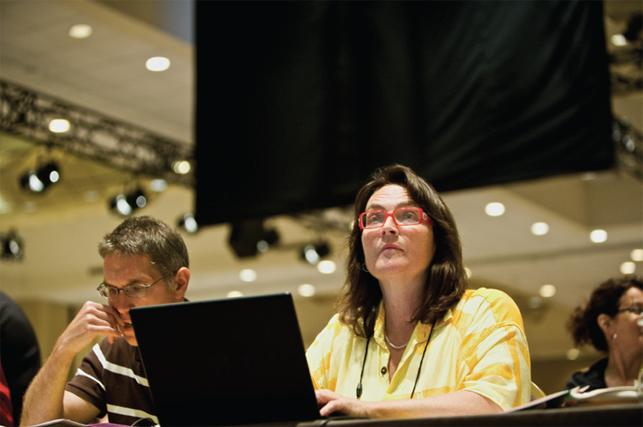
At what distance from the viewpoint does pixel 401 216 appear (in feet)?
8.88

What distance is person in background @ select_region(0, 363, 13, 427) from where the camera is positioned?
306 centimetres

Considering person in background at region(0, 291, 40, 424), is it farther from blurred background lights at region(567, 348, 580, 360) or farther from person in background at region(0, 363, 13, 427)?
blurred background lights at region(567, 348, 580, 360)

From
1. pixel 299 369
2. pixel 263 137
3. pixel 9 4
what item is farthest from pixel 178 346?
pixel 9 4

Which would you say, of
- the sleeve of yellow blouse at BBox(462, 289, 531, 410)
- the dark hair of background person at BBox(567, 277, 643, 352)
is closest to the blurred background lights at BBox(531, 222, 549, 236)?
the dark hair of background person at BBox(567, 277, 643, 352)

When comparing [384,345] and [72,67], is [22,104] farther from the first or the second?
[384,345]

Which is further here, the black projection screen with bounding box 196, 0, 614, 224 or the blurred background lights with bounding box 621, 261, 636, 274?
the blurred background lights with bounding box 621, 261, 636, 274

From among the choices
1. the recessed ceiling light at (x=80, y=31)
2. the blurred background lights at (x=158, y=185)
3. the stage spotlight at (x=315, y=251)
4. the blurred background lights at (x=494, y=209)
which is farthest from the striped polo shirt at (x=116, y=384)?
the stage spotlight at (x=315, y=251)

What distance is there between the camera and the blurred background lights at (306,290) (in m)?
17.2

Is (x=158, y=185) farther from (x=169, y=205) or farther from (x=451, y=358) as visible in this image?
(x=451, y=358)

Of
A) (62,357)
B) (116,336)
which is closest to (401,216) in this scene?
(116,336)

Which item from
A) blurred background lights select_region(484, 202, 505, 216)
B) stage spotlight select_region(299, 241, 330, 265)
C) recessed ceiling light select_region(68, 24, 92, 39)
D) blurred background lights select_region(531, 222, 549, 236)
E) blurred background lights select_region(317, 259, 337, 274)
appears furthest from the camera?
blurred background lights select_region(317, 259, 337, 274)

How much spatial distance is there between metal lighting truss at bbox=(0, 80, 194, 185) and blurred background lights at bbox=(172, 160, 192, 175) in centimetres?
4

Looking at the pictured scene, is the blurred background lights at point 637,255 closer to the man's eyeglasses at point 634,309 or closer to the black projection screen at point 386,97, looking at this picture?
the black projection screen at point 386,97

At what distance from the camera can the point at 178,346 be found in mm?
2246
